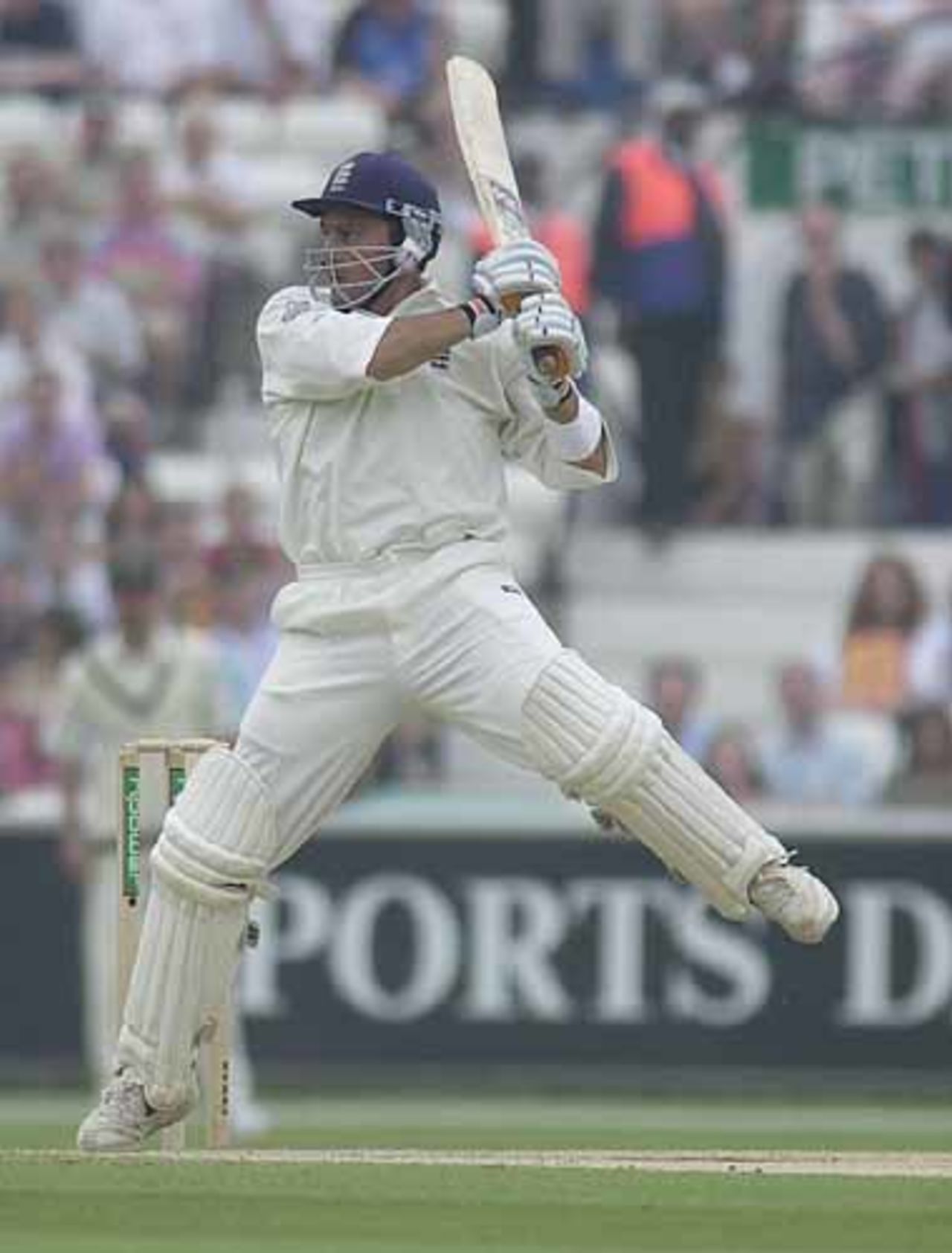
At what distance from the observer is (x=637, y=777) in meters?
8.62

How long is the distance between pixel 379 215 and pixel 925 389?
7.61 m

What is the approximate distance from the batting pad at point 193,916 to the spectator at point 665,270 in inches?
282

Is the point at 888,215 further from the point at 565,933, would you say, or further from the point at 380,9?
the point at 565,933

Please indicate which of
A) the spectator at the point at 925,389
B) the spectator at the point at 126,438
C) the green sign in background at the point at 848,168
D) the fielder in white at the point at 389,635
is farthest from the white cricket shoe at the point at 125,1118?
the green sign in background at the point at 848,168

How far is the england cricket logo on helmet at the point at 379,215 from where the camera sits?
29.0ft

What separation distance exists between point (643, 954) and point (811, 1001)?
1.69 ft

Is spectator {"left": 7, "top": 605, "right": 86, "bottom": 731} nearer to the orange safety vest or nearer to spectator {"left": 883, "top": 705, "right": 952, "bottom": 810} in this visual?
the orange safety vest

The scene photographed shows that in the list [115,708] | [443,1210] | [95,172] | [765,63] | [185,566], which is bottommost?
[443,1210]

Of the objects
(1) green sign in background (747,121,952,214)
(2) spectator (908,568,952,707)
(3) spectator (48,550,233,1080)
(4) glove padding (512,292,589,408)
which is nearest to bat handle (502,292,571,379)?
(4) glove padding (512,292,589,408)

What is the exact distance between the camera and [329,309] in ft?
28.8

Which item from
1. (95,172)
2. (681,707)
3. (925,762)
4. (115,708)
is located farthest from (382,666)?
(95,172)

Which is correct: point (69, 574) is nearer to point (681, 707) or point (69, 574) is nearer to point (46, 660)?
point (46, 660)

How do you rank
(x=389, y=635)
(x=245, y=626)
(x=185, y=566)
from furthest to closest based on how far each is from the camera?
(x=185, y=566)
(x=245, y=626)
(x=389, y=635)

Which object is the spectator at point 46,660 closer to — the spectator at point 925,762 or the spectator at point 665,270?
the spectator at point 665,270
